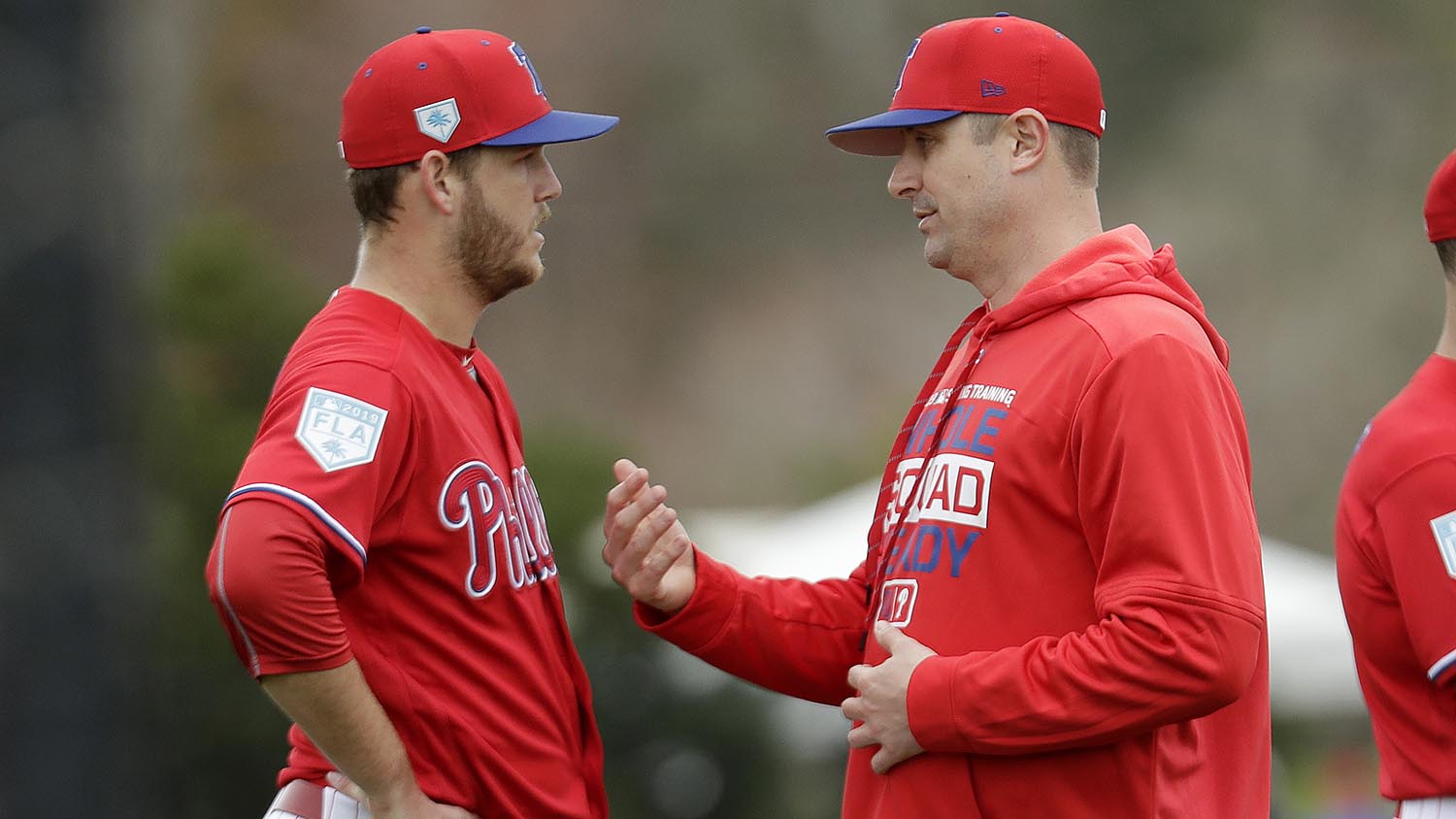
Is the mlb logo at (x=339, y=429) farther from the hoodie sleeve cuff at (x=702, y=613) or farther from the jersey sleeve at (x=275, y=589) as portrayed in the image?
the hoodie sleeve cuff at (x=702, y=613)

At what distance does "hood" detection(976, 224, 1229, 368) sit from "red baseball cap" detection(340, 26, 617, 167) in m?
0.87

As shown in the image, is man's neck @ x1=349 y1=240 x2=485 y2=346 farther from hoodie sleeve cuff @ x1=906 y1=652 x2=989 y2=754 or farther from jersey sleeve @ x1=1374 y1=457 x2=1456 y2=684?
jersey sleeve @ x1=1374 y1=457 x2=1456 y2=684

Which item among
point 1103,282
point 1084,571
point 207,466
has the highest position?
point 1103,282

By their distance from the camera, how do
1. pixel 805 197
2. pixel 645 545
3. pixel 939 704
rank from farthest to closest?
pixel 805 197 → pixel 645 545 → pixel 939 704

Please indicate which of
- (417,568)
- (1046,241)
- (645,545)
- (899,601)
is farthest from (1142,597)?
(417,568)

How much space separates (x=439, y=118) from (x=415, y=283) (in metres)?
0.30

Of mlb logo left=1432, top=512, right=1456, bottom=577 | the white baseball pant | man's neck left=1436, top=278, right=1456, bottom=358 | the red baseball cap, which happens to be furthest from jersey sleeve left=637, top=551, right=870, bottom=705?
man's neck left=1436, top=278, right=1456, bottom=358

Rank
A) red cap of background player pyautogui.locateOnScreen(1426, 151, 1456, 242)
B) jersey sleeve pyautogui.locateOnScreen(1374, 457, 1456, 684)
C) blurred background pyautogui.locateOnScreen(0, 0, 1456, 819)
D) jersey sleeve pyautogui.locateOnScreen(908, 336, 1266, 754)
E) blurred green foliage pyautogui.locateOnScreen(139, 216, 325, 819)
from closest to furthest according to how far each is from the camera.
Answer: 1. jersey sleeve pyautogui.locateOnScreen(908, 336, 1266, 754)
2. jersey sleeve pyautogui.locateOnScreen(1374, 457, 1456, 684)
3. red cap of background player pyautogui.locateOnScreen(1426, 151, 1456, 242)
4. blurred green foliage pyautogui.locateOnScreen(139, 216, 325, 819)
5. blurred background pyautogui.locateOnScreen(0, 0, 1456, 819)

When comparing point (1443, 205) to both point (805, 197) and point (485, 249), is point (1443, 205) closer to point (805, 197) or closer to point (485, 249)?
point (485, 249)

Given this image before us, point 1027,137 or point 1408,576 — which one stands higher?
point 1027,137

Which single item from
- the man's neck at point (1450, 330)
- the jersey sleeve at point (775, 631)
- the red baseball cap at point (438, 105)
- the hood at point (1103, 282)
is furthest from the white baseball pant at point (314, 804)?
the man's neck at point (1450, 330)

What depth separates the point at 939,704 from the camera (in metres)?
2.65

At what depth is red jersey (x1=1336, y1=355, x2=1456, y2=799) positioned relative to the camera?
3.05m

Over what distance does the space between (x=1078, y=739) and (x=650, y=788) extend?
4487 millimetres
